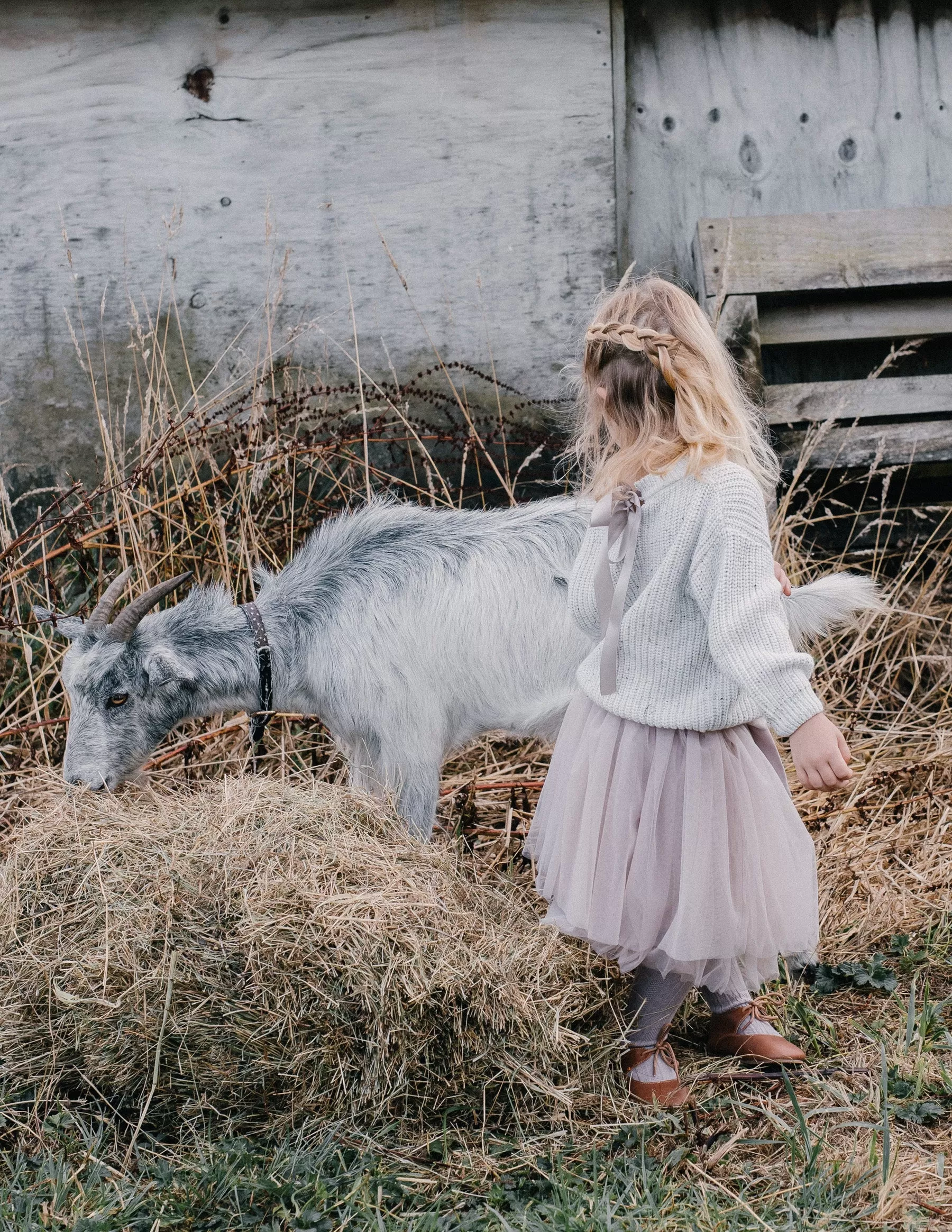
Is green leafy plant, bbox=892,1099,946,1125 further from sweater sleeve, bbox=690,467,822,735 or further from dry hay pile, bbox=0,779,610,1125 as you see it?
sweater sleeve, bbox=690,467,822,735

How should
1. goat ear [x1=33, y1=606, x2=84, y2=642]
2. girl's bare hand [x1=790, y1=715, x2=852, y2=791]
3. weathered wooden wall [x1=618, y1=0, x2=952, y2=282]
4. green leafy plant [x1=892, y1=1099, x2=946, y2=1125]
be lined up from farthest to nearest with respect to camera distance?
weathered wooden wall [x1=618, y1=0, x2=952, y2=282], goat ear [x1=33, y1=606, x2=84, y2=642], green leafy plant [x1=892, y1=1099, x2=946, y2=1125], girl's bare hand [x1=790, y1=715, x2=852, y2=791]

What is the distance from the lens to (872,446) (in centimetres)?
452

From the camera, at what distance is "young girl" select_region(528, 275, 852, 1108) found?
2439 millimetres

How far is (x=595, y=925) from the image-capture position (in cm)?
258

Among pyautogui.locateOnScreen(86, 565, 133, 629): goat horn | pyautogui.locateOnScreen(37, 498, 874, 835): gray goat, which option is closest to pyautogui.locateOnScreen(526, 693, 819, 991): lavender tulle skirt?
pyautogui.locateOnScreen(37, 498, 874, 835): gray goat

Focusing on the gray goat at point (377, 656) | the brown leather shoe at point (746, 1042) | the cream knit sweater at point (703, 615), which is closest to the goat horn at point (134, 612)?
the gray goat at point (377, 656)

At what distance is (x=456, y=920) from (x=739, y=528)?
3.79 feet

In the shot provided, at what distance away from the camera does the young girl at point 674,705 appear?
2.44m

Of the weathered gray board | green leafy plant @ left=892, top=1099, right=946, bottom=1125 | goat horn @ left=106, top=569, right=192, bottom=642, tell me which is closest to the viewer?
green leafy plant @ left=892, top=1099, right=946, bottom=1125

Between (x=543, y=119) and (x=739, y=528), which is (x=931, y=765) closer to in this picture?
(x=739, y=528)

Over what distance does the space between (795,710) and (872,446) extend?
103 inches

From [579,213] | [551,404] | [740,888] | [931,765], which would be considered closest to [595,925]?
[740,888]

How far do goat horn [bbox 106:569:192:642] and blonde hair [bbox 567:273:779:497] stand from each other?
4.55 ft

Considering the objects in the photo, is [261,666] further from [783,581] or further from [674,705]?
[783,581]
